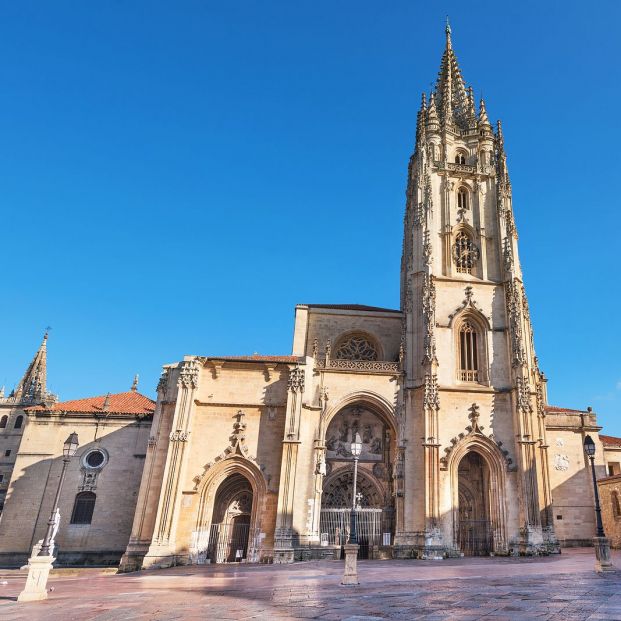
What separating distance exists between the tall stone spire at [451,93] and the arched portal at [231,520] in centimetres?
2531

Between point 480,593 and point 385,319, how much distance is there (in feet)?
66.4

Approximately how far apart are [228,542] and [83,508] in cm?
891

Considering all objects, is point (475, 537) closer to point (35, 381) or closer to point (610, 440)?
point (610, 440)

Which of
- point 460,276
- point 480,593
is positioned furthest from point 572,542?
point 480,593

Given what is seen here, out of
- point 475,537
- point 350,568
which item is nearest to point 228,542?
point 475,537

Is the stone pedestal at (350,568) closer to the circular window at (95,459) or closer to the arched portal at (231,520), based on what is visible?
the arched portal at (231,520)

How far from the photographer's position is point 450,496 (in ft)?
72.0

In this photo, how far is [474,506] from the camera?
23312 mm

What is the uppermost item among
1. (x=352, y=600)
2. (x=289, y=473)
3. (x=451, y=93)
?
(x=451, y=93)

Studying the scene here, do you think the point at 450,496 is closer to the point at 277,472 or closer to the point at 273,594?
the point at 277,472

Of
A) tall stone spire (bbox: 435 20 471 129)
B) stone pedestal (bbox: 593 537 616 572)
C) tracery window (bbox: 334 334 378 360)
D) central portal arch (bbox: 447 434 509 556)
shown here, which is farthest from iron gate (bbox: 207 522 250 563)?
tall stone spire (bbox: 435 20 471 129)

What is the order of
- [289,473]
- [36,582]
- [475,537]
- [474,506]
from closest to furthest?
Result: 1. [36,582]
2. [289,473]
3. [475,537]
4. [474,506]

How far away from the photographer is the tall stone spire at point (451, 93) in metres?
32.7

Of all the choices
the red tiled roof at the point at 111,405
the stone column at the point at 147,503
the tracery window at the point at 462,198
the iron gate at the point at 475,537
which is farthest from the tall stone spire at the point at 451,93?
the red tiled roof at the point at 111,405
